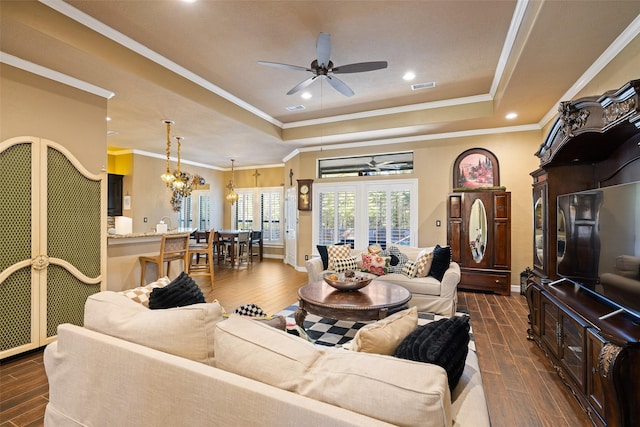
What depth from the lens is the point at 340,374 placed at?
3.20 ft

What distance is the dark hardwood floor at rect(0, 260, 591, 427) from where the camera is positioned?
1.97 m

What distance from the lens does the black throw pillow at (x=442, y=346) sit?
3.53ft

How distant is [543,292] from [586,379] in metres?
0.99

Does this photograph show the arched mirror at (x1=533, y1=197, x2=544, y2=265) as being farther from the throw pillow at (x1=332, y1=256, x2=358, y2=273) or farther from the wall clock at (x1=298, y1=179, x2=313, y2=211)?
the wall clock at (x1=298, y1=179, x2=313, y2=211)

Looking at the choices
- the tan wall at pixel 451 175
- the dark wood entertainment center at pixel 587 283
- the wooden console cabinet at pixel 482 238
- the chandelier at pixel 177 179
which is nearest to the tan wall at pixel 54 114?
the chandelier at pixel 177 179

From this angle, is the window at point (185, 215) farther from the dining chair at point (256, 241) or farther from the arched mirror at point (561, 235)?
the arched mirror at point (561, 235)

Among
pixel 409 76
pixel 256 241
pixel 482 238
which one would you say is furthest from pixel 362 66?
pixel 256 241

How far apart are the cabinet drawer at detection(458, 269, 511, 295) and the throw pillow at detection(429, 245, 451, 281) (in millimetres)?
1259

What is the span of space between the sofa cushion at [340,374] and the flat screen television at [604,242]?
1817mm

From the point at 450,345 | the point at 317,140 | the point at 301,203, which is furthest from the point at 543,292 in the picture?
the point at 301,203

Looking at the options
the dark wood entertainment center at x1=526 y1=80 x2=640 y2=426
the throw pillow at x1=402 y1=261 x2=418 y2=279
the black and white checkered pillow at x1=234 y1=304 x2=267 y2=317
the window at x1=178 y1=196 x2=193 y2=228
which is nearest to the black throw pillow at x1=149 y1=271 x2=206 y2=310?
the black and white checkered pillow at x1=234 y1=304 x2=267 y2=317

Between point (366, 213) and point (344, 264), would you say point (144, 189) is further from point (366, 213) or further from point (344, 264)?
point (344, 264)

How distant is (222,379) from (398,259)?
3593 millimetres

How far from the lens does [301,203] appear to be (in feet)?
22.3
